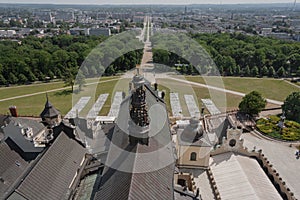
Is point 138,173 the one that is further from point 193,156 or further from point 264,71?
point 264,71

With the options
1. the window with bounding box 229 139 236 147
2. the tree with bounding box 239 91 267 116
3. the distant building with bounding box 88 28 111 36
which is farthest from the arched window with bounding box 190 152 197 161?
the distant building with bounding box 88 28 111 36

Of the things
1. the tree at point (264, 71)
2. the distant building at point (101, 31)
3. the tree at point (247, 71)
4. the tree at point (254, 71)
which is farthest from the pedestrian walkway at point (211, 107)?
the distant building at point (101, 31)

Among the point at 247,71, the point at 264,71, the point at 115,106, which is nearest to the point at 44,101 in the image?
the point at 115,106

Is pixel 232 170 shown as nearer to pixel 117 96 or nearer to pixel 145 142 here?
pixel 145 142

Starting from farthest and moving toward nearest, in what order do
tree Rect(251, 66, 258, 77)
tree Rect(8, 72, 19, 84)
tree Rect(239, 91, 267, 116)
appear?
tree Rect(251, 66, 258, 77)
tree Rect(8, 72, 19, 84)
tree Rect(239, 91, 267, 116)

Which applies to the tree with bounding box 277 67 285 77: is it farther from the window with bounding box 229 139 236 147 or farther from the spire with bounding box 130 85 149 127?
the spire with bounding box 130 85 149 127
